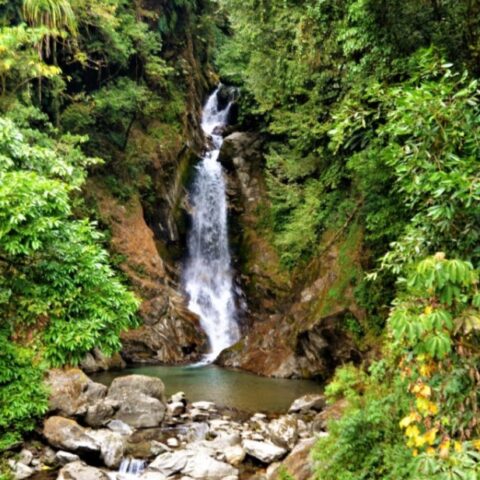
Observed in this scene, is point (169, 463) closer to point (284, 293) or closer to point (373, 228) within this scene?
point (373, 228)

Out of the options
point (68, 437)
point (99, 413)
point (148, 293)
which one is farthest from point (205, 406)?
point (148, 293)

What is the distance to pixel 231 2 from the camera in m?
12.3

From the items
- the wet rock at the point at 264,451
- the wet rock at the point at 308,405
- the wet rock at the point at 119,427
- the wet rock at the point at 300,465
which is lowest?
the wet rock at the point at 308,405

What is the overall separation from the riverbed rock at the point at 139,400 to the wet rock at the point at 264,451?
2.29 meters

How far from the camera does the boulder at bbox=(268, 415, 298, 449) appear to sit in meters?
8.40

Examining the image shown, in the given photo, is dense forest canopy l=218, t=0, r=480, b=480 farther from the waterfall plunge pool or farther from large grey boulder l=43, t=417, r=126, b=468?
large grey boulder l=43, t=417, r=126, b=468

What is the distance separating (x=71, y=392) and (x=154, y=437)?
1.81 metres

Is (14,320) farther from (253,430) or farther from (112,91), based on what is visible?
(112,91)

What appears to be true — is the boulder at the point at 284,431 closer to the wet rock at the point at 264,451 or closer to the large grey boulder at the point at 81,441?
the wet rock at the point at 264,451

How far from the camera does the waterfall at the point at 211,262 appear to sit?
60.4 feet

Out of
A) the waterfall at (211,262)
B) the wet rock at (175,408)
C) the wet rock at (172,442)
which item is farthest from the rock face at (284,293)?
the wet rock at (172,442)

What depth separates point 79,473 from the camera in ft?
22.5

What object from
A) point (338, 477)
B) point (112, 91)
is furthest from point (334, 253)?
point (338, 477)

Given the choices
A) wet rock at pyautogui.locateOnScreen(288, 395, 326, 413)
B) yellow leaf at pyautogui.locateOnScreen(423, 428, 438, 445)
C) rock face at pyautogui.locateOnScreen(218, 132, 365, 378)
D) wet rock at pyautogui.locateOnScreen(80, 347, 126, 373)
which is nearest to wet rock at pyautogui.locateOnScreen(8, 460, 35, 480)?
wet rock at pyautogui.locateOnScreen(288, 395, 326, 413)
